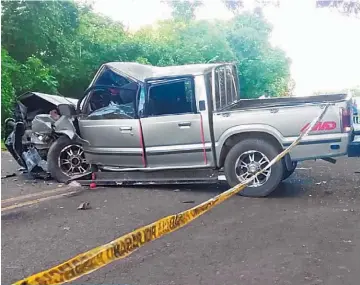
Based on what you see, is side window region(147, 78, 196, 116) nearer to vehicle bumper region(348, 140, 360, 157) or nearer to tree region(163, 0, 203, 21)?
vehicle bumper region(348, 140, 360, 157)

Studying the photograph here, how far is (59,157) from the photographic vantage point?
6.99 m

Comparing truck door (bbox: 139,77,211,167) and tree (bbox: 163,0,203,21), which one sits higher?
tree (bbox: 163,0,203,21)

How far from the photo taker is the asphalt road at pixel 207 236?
3.43m

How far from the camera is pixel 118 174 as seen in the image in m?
6.70

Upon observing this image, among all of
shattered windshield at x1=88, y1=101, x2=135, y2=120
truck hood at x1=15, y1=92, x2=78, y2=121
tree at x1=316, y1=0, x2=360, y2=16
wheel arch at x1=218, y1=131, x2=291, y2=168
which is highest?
tree at x1=316, y1=0, x2=360, y2=16

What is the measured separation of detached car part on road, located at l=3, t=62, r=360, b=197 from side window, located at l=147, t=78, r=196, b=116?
0.01 metres

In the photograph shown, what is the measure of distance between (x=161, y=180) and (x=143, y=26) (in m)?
7.01

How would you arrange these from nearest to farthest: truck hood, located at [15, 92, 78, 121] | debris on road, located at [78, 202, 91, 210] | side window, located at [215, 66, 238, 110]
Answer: debris on road, located at [78, 202, 91, 210]
side window, located at [215, 66, 238, 110]
truck hood, located at [15, 92, 78, 121]

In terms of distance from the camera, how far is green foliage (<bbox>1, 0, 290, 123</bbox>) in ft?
37.0

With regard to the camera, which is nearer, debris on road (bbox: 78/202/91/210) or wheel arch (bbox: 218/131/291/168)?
debris on road (bbox: 78/202/91/210)

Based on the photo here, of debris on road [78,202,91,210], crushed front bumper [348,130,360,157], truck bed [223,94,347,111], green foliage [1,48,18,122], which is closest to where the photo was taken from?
debris on road [78,202,91,210]

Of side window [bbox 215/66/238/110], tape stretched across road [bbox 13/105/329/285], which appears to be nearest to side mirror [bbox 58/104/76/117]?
side window [bbox 215/66/238/110]

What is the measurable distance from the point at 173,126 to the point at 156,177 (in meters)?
0.78

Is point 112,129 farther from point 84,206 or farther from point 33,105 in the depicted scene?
point 33,105
